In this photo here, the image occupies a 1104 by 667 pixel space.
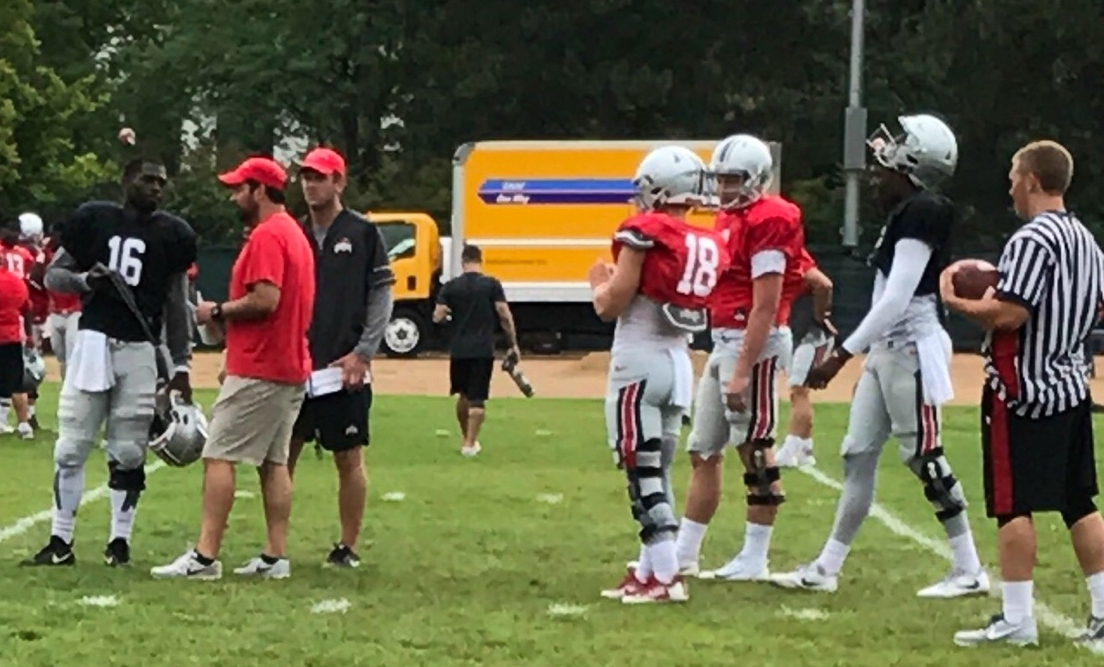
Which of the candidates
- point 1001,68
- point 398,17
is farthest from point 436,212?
point 1001,68

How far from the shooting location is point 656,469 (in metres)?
8.75

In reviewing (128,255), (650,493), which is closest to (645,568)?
(650,493)

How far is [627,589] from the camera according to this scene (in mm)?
8828

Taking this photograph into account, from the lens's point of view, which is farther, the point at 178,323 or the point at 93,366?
the point at 178,323

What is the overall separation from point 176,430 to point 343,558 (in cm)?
101

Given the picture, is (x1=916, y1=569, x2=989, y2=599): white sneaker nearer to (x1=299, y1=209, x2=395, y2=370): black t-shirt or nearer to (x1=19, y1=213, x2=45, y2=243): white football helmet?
(x1=299, y1=209, x2=395, y2=370): black t-shirt

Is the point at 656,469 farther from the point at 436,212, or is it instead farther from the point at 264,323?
the point at 436,212

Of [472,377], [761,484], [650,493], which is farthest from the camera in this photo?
[472,377]

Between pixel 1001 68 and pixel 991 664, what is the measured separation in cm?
3733

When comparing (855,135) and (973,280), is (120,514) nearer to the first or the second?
(973,280)

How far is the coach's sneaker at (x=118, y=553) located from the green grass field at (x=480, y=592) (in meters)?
0.11

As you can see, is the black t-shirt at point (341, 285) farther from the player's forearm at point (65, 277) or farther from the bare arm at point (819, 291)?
the bare arm at point (819, 291)

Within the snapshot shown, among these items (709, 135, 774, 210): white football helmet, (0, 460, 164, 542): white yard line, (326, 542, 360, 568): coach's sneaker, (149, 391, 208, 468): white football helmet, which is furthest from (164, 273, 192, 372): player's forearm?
(709, 135, 774, 210): white football helmet

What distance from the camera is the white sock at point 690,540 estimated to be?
959cm
